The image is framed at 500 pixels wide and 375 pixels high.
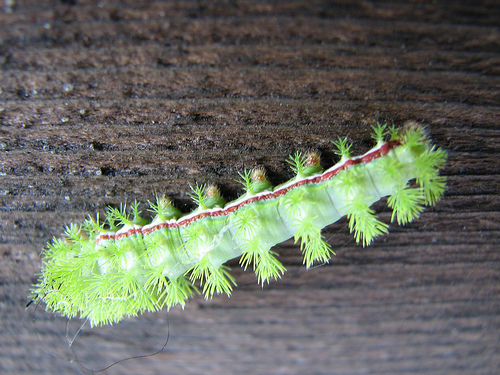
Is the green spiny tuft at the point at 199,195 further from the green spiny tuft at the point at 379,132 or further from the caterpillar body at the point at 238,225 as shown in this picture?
the green spiny tuft at the point at 379,132

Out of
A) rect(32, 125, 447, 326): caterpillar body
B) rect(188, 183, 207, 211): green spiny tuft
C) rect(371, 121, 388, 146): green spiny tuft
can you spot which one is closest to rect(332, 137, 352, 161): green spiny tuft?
rect(32, 125, 447, 326): caterpillar body

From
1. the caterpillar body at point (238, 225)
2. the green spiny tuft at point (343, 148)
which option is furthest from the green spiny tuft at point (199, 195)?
the green spiny tuft at point (343, 148)

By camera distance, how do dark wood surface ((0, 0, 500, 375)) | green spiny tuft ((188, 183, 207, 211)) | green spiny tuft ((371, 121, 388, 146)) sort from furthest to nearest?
green spiny tuft ((188, 183, 207, 211)) < green spiny tuft ((371, 121, 388, 146)) < dark wood surface ((0, 0, 500, 375))

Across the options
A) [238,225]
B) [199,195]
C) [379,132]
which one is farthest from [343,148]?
[199,195]

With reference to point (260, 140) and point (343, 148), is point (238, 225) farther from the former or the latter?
point (343, 148)

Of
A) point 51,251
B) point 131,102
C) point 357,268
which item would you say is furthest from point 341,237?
point 51,251

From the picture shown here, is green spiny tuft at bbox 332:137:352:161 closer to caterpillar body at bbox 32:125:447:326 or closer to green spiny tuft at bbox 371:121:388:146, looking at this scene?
caterpillar body at bbox 32:125:447:326
